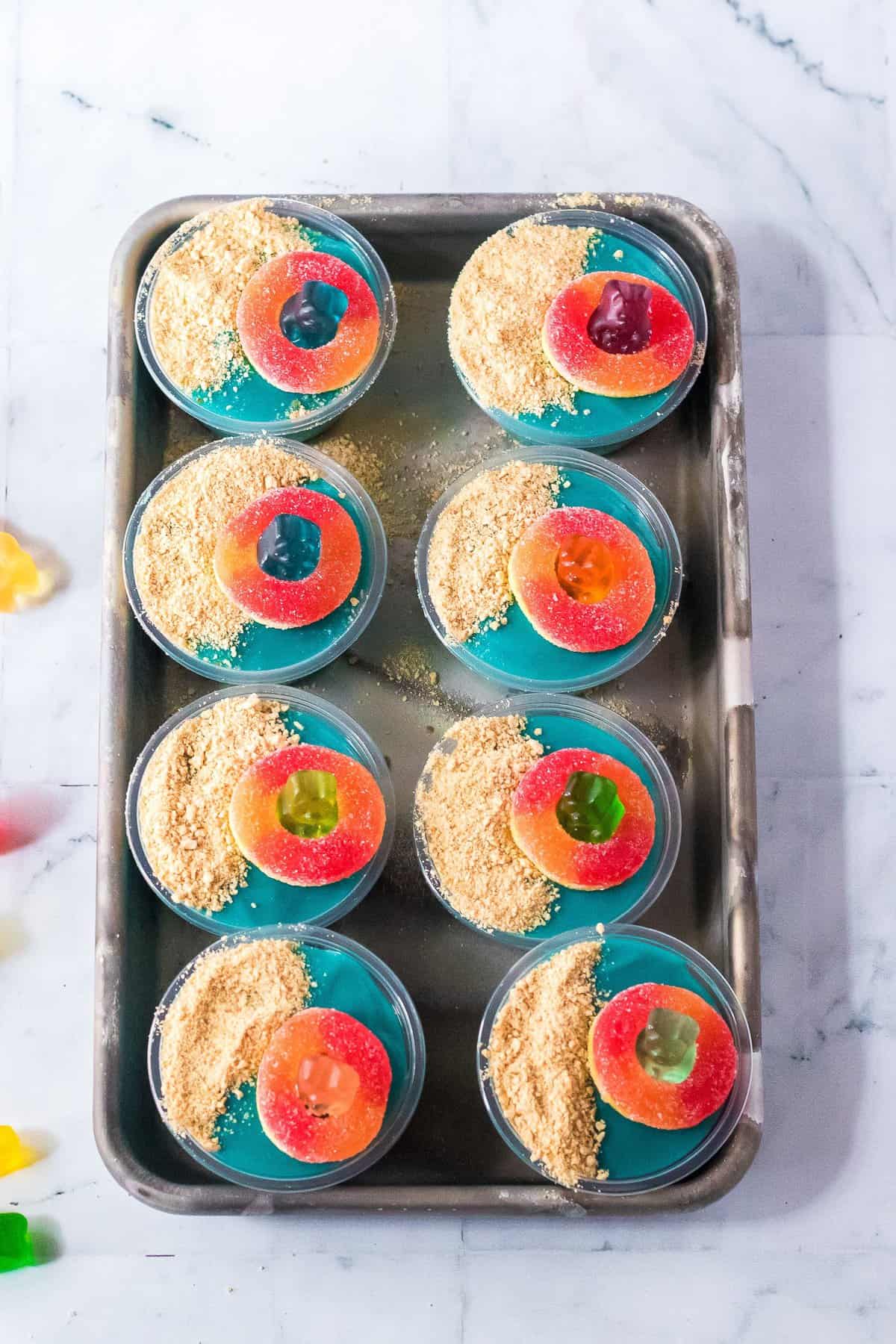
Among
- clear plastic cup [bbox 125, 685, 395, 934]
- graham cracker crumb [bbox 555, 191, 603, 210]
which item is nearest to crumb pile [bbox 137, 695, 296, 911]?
clear plastic cup [bbox 125, 685, 395, 934]

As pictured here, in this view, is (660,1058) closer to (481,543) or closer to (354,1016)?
(354,1016)

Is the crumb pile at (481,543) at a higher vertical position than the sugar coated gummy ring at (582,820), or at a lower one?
higher

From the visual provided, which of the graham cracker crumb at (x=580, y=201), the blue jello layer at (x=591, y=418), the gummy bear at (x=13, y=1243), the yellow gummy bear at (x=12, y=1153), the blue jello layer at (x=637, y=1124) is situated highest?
the graham cracker crumb at (x=580, y=201)

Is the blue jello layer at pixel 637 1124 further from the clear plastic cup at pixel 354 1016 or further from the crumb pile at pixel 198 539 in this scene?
the crumb pile at pixel 198 539

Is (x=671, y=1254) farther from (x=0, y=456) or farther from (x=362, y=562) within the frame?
(x=0, y=456)

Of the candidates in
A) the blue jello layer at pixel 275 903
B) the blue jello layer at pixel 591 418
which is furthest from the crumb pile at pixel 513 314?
the blue jello layer at pixel 275 903

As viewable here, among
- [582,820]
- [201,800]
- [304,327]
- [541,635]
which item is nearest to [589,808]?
[582,820]
